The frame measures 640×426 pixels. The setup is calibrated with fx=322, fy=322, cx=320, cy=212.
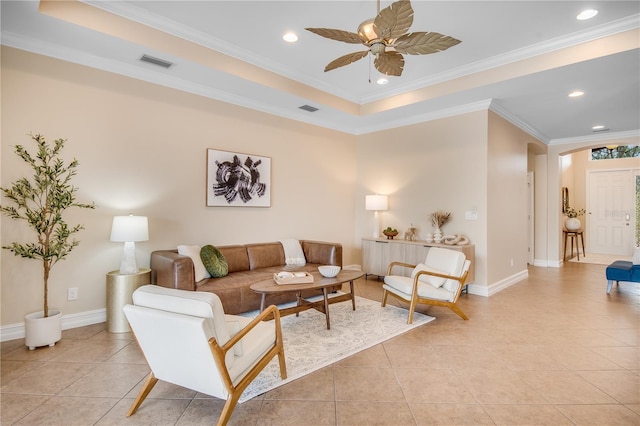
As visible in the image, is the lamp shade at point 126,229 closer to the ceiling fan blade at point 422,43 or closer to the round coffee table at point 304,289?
the round coffee table at point 304,289

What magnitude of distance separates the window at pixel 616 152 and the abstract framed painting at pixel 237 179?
31.3 ft

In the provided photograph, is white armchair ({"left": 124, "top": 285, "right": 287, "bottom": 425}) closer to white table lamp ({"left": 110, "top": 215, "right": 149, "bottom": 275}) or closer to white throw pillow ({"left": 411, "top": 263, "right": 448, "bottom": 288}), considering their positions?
white table lamp ({"left": 110, "top": 215, "right": 149, "bottom": 275})

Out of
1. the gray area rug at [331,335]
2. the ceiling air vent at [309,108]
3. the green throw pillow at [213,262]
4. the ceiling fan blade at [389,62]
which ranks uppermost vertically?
the ceiling air vent at [309,108]

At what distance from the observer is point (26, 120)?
3.24 metres

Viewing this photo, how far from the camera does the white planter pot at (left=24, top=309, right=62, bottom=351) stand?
115 inches

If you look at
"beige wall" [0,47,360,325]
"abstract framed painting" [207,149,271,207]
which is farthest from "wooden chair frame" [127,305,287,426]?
"abstract framed painting" [207,149,271,207]

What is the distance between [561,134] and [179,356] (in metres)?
8.40

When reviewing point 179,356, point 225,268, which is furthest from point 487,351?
point 225,268

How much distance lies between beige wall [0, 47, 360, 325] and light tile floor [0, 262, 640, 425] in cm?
65

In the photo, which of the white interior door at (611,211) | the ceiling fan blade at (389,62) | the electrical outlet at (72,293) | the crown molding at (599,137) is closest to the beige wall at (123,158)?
the electrical outlet at (72,293)

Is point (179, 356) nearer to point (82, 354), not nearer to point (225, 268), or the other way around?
point (82, 354)

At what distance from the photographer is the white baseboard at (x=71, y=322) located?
3.13 meters

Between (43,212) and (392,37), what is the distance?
3490 millimetres

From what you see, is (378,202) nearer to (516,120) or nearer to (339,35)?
(516,120)
